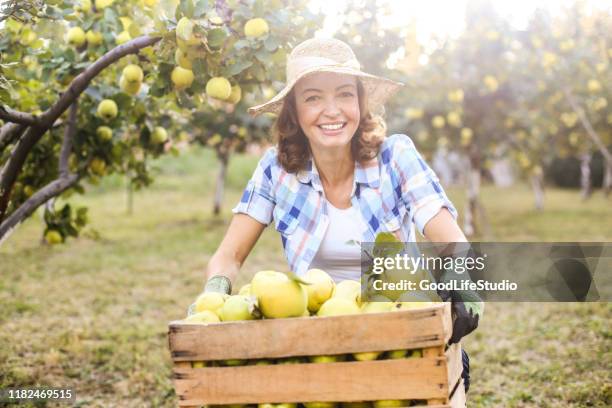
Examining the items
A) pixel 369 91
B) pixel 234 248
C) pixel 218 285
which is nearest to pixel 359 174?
pixel 369 91

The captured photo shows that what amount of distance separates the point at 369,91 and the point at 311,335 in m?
1.33

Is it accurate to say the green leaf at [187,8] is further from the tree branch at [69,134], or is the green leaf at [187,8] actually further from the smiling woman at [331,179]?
the tree branch at [69,134]

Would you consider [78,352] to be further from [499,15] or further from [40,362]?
[499,15]

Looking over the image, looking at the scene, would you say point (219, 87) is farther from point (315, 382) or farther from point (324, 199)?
point (315, 382)

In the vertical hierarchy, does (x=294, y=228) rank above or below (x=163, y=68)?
below

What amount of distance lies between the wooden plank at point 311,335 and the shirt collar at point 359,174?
3.07 ft

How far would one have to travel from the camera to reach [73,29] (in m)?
2.88

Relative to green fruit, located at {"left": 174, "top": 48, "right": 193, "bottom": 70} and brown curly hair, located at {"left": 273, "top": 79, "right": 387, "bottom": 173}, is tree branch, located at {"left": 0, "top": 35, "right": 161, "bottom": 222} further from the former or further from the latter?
brown curly hair, located at {"left": 273, "top": 79, "right": 387, "bottom": 173}

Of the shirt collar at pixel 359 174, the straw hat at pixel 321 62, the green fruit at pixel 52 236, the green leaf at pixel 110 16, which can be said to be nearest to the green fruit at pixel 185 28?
the straw hat at pixel 321 62

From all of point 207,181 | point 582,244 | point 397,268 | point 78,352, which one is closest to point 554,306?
point 582,244

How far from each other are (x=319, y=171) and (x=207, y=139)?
6749mm

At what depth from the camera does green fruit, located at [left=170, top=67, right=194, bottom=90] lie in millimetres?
2305

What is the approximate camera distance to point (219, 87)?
2240 mm

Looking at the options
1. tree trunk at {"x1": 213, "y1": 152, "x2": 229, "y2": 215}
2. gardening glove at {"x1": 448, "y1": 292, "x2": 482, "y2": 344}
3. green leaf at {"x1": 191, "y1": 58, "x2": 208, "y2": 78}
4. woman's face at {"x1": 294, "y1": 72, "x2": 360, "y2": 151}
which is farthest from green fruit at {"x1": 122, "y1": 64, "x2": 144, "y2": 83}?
tree trunk at {"x1": 213, "y1": 152, "x2": 229, "y2": 215}
